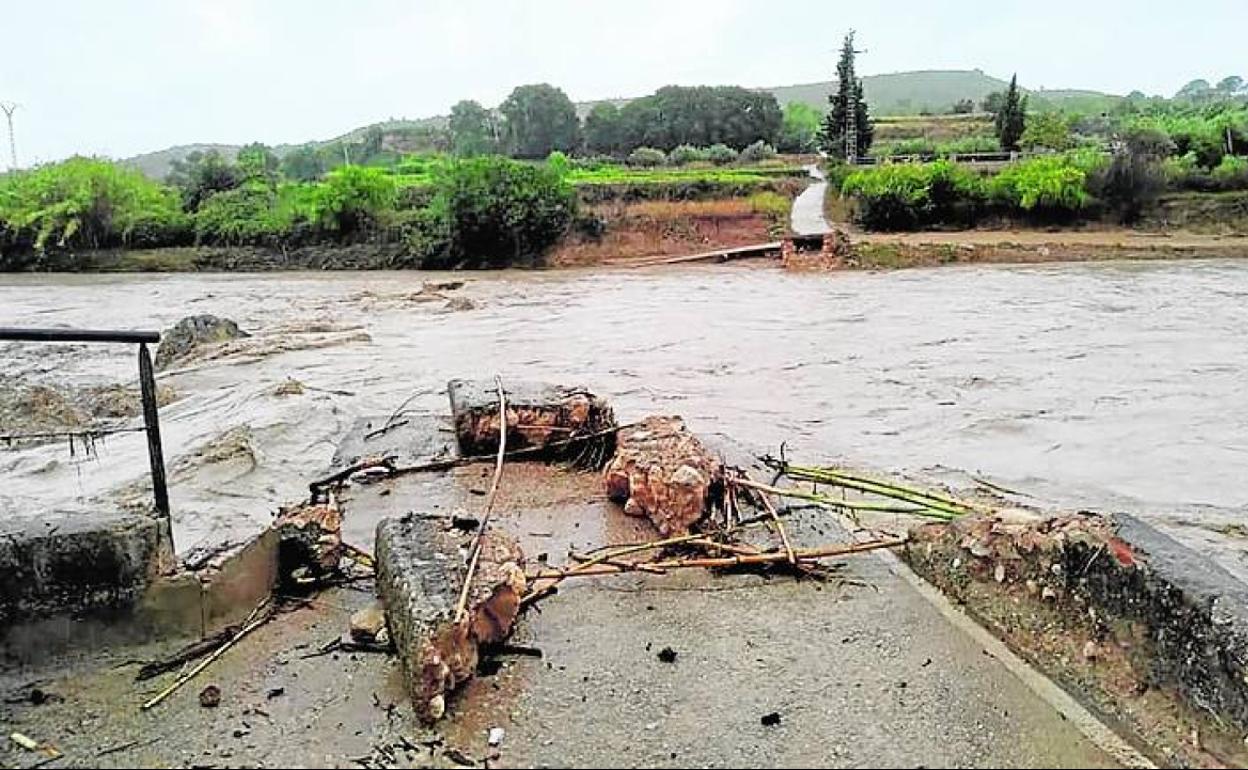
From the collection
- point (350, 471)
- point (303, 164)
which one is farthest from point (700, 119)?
point (350, 471)

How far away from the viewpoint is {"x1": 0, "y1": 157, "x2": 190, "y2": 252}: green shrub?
37219 millimetres

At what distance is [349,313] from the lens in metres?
22.3

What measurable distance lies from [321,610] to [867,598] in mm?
2183

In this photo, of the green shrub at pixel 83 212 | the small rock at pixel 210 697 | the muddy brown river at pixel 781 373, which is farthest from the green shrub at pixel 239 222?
the small rock at pixel 210 697

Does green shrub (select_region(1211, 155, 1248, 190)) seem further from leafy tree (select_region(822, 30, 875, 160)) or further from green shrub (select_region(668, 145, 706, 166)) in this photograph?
green shrub (select_region(668, 145, 706, 166))

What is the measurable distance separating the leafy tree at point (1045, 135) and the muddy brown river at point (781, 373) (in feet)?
80.3

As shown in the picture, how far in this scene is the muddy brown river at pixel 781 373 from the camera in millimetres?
8289

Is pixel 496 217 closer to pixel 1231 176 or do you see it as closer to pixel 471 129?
pixel 1231 176

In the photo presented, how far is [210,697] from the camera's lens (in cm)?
346

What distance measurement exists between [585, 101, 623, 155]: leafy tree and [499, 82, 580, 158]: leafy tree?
1.63 metres

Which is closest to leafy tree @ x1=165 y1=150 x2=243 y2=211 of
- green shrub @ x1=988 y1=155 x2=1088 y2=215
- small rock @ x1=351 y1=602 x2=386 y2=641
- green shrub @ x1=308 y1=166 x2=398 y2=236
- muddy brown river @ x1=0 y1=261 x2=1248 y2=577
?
green shrub @ x1=308 y1=166 x2=398 y2=236

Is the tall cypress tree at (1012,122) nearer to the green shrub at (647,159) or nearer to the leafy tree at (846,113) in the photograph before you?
the leafy tree at (846,113)

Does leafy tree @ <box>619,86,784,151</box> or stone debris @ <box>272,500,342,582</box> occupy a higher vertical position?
leafy tree @ <box>619,86,784,151</box>

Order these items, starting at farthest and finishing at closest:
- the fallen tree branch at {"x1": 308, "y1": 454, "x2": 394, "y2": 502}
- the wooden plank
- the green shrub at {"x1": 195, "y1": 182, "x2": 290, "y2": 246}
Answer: the green shrub at {"x1": 195, "y1": 182, "x2": 290, "y2": 246}
the wooden plank
the fallen tree branch at {"x1": 308, "y1": 454, "x2": 394, "y2": 502}
